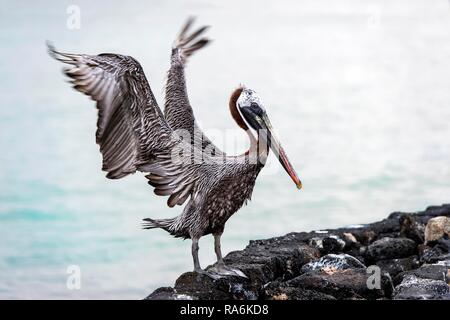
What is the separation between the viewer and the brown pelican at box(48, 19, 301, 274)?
24.6ft

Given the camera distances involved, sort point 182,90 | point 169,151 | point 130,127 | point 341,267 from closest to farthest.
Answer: point 130,127
point 169,151
point 341,267
point 182,90

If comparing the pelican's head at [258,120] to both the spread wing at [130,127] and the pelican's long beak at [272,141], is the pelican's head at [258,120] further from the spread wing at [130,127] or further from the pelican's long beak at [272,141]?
the spread wing at [130,127]

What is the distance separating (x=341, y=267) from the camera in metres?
8.56

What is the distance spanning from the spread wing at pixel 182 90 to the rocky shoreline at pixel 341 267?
1.40 metres

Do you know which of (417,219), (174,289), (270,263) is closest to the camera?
(174,289)

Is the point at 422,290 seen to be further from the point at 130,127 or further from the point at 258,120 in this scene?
the point at 130,127

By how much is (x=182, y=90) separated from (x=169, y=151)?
176cm

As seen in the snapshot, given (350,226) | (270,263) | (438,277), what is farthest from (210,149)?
(350,226)

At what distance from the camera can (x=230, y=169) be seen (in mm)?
7922

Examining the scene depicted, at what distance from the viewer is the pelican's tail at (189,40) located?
10.4 m

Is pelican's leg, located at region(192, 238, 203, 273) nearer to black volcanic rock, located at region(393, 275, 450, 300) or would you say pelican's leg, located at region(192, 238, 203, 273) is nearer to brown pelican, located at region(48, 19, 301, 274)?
brown pelican, located at region(48, 19, 301, 274)

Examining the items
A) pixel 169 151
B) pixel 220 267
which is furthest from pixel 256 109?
pixel 220 267
